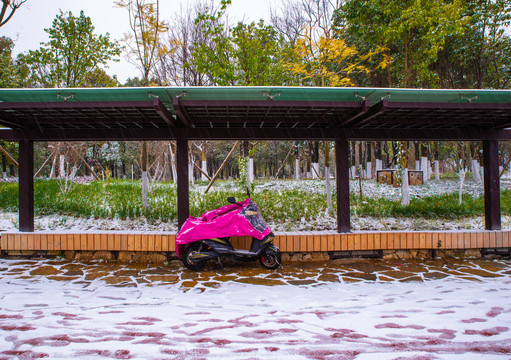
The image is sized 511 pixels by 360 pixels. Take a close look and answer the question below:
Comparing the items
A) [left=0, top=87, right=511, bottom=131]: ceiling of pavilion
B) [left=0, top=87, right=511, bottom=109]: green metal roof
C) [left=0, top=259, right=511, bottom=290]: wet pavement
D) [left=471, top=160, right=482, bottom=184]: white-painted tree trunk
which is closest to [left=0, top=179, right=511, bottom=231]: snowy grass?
[left=0, top=259, right=511, bottom=290]: wet pavement

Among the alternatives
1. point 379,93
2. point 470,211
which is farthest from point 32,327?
point 470,211

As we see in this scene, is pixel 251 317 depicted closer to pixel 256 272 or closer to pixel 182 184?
pixel 256 272

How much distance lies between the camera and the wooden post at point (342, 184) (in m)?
5.41

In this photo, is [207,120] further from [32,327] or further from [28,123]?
[32,327]

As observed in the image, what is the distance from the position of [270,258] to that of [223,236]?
0.79m

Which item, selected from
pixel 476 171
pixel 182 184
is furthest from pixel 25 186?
pixel 476 171

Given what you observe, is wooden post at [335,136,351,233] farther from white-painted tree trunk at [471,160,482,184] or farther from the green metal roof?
white-painted tree trunk at [471,160,482,184]

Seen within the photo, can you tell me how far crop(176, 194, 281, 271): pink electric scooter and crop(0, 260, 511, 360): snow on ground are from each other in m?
0.27

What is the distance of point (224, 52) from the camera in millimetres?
10078

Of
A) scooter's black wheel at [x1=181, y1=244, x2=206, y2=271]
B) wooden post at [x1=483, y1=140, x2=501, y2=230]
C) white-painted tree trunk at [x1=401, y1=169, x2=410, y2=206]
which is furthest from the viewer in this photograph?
white-painted tree trunk at [x1=401, y1=169, x2=410, y2=206]

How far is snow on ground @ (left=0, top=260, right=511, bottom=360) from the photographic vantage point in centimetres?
253

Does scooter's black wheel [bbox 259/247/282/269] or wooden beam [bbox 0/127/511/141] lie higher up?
wooden beam [bbox 0/127/511/141]

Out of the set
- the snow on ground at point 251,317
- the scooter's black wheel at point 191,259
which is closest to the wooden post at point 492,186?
the snow on ground at point 251,317

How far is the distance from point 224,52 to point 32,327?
8.97 m
